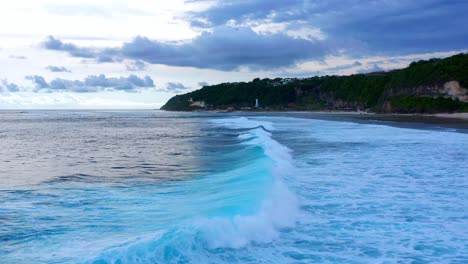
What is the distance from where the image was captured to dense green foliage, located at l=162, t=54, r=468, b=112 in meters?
69.5

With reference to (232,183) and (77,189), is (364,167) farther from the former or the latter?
(77,189)

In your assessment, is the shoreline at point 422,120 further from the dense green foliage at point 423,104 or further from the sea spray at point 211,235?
the sea spray at point 211,235

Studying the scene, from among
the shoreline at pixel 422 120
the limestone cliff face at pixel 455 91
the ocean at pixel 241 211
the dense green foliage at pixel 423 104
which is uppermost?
the limestone cliff face at pixel 455 91

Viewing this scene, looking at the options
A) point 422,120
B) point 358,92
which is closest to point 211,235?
point 422,120

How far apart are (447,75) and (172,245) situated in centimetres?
7295

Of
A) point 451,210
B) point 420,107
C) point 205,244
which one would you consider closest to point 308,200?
point 451,210

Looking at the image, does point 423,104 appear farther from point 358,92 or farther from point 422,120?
point 358,92

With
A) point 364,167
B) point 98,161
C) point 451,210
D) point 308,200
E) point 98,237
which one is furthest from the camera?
point 98,161

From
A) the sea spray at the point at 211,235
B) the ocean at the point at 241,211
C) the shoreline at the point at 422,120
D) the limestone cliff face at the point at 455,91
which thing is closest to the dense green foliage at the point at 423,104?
the limestone cliff face at the point at 455,91

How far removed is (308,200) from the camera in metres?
9.02

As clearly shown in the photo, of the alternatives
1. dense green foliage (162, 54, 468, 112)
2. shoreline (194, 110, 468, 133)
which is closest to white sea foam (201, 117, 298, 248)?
shoreline (194, 110, 468, 133)

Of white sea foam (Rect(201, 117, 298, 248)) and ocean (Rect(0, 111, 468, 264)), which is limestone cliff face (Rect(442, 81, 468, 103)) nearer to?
ocean (Rect(0, 111, 468, 264))

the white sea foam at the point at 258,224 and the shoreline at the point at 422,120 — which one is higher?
the shoreline at the point at 422,120

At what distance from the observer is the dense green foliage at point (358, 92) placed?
69.5 metres
